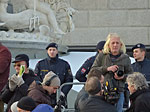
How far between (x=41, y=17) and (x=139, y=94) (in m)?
4.24

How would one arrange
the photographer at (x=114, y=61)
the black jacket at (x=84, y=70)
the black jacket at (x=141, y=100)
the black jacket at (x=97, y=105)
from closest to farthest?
the black jacket at (x=97, y=105) < the black jacket at (x=141, y=100) < the photographer at (x=114, y=61) < the black jacket at (x=84, y=70)

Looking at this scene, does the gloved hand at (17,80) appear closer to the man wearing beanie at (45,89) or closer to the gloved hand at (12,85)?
the gloved hand at (12,85)

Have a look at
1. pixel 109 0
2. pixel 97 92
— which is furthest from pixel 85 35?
pixel 97 92

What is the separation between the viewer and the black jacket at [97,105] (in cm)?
545

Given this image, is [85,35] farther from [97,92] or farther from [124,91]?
[97,92]

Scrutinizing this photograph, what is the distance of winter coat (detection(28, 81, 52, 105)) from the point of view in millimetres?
6013


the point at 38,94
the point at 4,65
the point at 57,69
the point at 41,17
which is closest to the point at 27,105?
the point at 38,94

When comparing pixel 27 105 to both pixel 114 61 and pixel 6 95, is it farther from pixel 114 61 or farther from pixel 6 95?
pixel 114 61

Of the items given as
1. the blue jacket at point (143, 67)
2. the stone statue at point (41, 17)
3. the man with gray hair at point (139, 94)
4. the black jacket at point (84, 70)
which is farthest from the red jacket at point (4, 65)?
the stone statue at point (41, 17)

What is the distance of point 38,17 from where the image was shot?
9.62 m

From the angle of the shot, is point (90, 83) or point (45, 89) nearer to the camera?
point (90, 83)

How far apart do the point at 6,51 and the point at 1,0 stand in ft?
9.48

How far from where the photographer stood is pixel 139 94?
227 inches

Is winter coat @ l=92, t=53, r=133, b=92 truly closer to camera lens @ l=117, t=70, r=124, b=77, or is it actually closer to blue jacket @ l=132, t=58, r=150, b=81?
camera lens @ l=117, t=70, r=124, b=77
